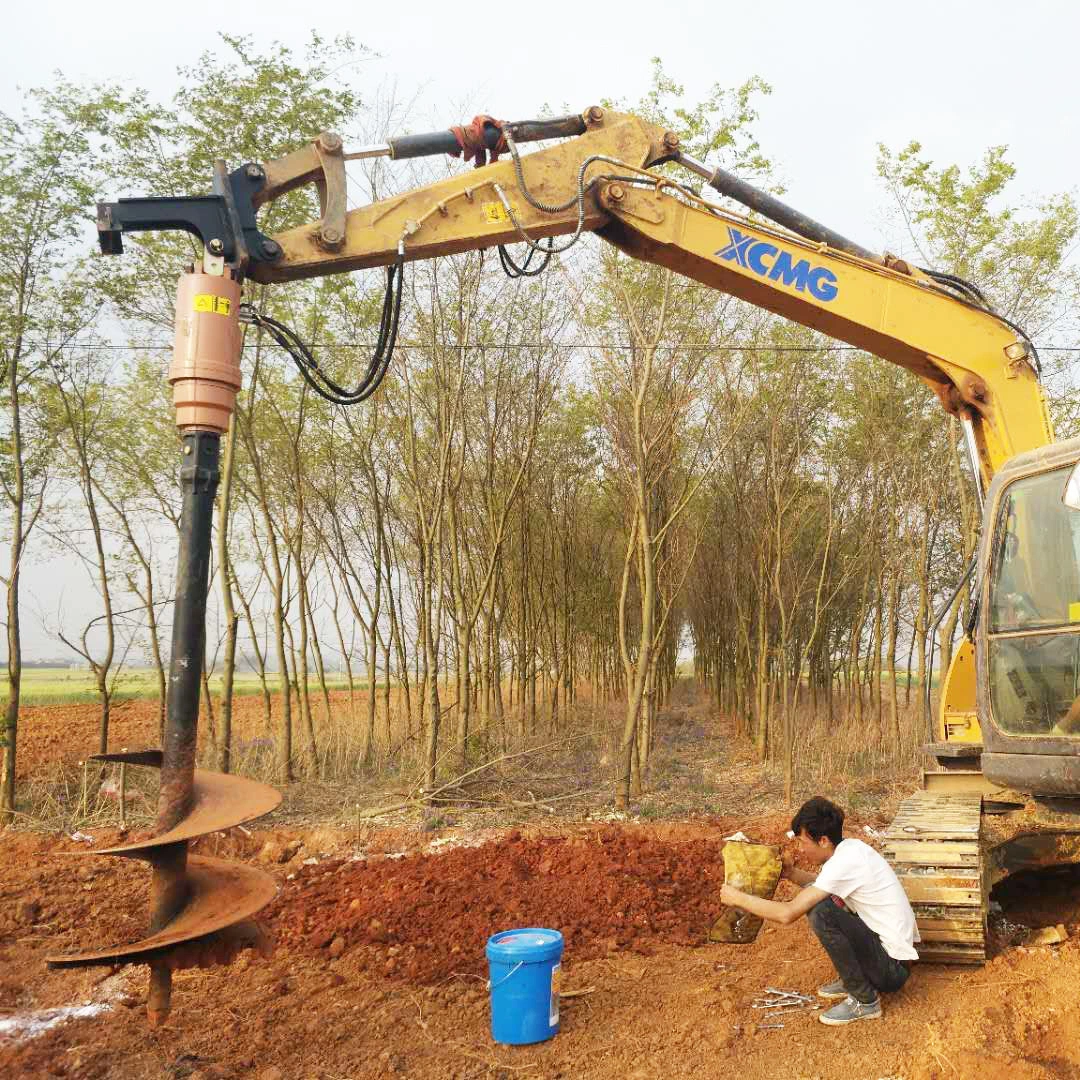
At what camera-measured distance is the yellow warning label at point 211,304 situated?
153 inches

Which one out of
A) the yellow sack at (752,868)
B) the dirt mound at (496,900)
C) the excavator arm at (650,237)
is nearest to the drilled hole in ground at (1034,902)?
the dirt mound at (496,900)

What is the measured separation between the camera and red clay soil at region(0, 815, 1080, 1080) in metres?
4.00

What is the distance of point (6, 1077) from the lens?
13.0 ft

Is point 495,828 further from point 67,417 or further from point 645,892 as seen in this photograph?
point 67,417

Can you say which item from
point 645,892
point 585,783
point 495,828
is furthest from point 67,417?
point 645,892

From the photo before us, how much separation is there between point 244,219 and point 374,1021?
3540mm

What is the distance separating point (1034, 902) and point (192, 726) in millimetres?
5547

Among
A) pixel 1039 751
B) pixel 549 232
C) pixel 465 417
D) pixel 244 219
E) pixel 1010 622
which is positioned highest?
pixel 465 417

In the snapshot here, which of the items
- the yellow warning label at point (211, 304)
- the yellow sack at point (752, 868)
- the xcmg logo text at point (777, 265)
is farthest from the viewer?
the xcmg logo text at point (777, 265)

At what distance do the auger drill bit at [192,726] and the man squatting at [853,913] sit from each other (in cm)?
199

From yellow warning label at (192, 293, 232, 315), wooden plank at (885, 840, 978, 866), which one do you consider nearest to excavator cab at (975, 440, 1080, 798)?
wooden plank at (885, 840, 978, 866)

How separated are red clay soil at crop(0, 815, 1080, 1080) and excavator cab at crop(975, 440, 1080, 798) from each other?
0.96 meters

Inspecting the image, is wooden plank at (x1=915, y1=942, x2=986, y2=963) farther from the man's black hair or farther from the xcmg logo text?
the xcmg logo text

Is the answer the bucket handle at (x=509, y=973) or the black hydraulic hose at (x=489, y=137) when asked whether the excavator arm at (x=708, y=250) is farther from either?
the bucket handle at (x=509, y=973)
